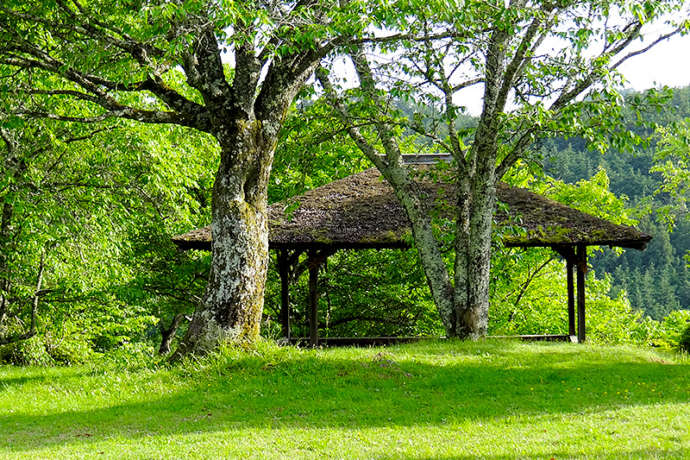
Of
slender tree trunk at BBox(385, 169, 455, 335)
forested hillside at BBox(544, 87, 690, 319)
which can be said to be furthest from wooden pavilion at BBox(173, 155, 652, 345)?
forested hillside at BBox(544, 87, 690, 319)

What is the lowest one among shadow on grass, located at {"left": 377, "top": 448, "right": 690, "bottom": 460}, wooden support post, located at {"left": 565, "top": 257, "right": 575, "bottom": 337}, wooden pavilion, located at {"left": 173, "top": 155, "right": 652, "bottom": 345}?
shadow on grass, located at {"left": 377, "top": 448, "right": 690, "bottom": 460}

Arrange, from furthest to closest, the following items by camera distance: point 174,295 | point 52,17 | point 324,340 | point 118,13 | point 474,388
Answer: point 174,295 → point 324,340 → point 52,17 → point 118,13 → point 474,388

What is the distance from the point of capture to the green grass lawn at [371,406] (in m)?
6.42

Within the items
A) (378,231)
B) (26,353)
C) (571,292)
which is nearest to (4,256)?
(26,353)

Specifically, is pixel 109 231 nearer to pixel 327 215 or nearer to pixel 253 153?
pixel 327 215

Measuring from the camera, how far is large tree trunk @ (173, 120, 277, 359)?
1083 cm

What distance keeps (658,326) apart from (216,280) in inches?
987

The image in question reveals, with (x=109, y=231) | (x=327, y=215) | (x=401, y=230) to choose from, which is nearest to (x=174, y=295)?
(x=109, y=231)

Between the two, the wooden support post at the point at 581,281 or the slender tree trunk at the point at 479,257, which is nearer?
the slender tree trunk at the point at 479,257

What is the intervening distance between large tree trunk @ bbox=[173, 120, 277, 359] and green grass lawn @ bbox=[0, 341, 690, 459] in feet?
1.51

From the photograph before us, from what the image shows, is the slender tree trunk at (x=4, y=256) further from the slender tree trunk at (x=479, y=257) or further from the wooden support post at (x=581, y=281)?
the wooden support post at (x=581, y=281)

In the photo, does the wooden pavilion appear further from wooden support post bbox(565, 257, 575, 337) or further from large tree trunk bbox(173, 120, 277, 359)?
large tree trunk bbox(173, 120, 277, 359)

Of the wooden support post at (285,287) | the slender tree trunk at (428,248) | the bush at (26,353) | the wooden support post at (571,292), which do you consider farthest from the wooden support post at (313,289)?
the bush at (26,353)

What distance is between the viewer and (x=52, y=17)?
1263 cm
